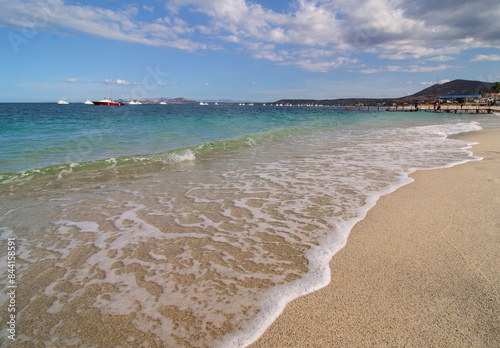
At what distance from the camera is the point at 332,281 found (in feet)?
9.03

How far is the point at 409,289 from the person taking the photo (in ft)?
8.53

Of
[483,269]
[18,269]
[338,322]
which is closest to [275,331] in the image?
[338,322]

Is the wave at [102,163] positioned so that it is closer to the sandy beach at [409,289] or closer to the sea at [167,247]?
the sea at [167,247]

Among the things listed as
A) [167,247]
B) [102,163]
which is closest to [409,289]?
[167,247]

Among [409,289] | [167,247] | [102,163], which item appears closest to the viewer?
[409,289]

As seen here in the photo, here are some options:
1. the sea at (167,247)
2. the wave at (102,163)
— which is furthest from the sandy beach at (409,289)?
the wave at (102,163)

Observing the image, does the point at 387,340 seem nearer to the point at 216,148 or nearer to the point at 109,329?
the point at 109,329

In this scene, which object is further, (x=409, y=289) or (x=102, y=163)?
(x=102, y=163)

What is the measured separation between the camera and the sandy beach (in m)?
2.06

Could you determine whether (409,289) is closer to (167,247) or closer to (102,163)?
(167,247)

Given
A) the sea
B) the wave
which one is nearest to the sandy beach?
the sea

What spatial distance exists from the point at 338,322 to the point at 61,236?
3928mm

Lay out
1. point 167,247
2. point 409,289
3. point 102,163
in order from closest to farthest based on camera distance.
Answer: point 409,289, point 167,247, point 102,163

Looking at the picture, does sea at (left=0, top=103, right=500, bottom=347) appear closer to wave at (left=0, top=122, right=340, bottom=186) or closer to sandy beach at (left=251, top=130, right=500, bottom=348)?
wave at (left=0, top=122, right=340, bottom=186)
